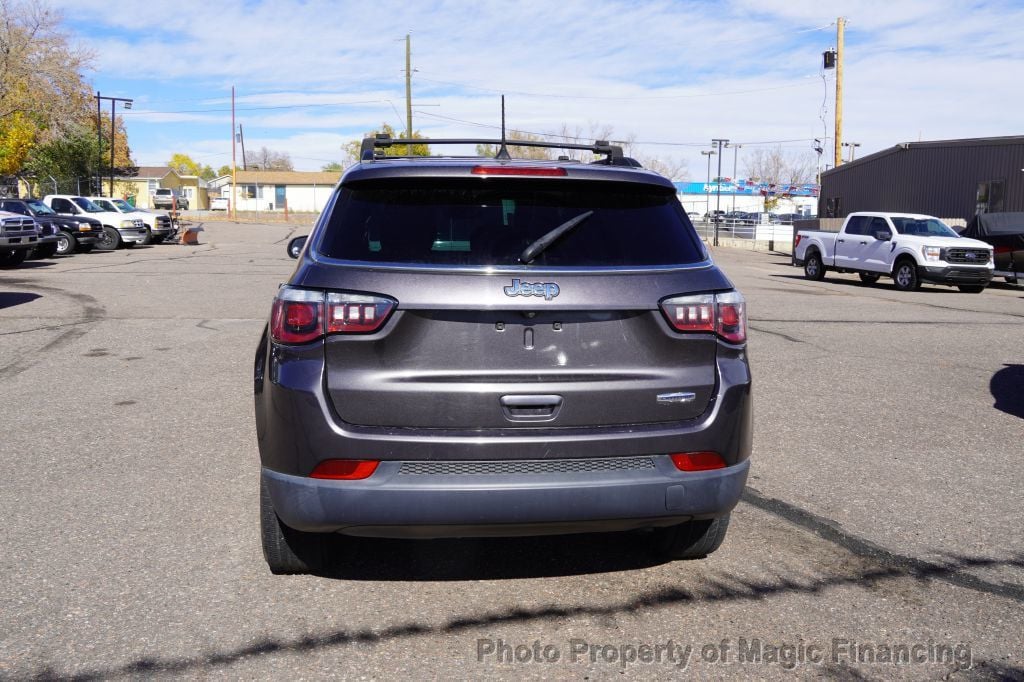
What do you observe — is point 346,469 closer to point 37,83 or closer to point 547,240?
point 547,240

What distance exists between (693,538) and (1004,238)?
2179cm

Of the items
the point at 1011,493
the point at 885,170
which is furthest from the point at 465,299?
the point at 885,170

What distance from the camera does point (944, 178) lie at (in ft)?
114

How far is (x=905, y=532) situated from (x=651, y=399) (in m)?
2.01

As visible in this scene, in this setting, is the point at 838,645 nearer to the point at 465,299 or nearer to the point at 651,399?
the point at 651,399

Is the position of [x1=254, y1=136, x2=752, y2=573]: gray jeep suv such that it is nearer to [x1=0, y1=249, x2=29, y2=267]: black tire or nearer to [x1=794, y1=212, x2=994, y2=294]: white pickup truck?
[x1=794, y1=212, x2=994, y2=294]: white pickup truck

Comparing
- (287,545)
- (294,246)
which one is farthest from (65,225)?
(287,545)

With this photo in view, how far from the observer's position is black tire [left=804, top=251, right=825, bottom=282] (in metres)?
25.1

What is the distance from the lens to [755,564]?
171 inches

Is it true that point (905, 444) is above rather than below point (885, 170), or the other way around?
below

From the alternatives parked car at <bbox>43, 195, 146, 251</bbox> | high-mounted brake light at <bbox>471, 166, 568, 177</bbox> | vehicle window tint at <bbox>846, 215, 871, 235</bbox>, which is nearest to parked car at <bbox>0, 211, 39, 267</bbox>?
parked car at <bbox>43, 195, 146, 251</bbox>

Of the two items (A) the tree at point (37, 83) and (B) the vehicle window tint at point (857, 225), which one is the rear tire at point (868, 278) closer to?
(B) the vehicle window tint at point (857, 225)

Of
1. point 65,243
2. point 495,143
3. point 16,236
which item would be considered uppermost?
point 495,143

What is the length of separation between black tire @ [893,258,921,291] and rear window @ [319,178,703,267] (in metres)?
19.4
